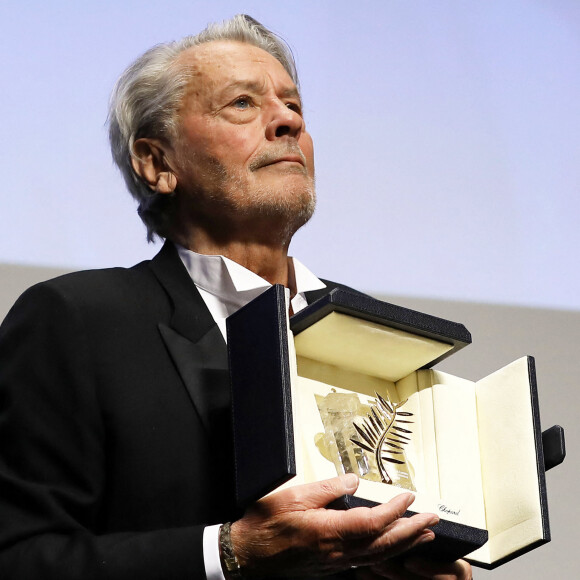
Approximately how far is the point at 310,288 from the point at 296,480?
717mm

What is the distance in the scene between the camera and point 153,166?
2.44 metres

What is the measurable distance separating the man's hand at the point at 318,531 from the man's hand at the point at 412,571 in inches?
7.8

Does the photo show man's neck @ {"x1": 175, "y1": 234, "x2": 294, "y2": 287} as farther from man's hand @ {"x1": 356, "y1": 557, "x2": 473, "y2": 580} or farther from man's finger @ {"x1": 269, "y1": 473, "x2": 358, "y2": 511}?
man's finger @ {"x1": 269, "y1": 473, "x2": 358, "y2": 511}

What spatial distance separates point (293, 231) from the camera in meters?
2.30

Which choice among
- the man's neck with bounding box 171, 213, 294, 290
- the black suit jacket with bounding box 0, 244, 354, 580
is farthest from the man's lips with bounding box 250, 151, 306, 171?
the black suit jacket with bounding box 0, 244, 354, 580

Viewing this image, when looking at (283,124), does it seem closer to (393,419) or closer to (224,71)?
(224,71)

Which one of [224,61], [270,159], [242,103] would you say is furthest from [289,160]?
[224,61]

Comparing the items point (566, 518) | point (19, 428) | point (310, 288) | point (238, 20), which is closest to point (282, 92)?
point (238, 20)

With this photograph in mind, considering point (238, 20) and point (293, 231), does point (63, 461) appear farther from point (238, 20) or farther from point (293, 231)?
point (238, 20)

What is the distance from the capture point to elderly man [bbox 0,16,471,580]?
1632 mm

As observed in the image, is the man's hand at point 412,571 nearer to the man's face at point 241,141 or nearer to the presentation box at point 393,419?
the presentation box at point 393,419

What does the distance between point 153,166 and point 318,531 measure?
1084 millimetres

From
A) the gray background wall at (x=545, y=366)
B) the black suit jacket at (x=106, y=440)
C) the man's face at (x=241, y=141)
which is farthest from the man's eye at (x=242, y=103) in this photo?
the gray background wall at (x=545, y=366)

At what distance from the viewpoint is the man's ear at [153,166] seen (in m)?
2.39
